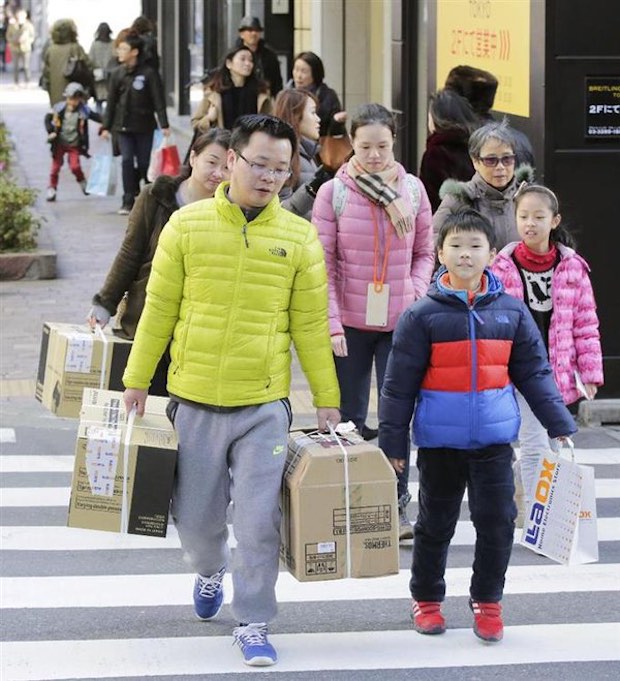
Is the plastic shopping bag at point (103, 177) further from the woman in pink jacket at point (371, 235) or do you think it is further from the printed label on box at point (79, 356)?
the printed label on box at point (79, 356)

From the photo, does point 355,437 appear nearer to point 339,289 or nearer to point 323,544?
point 323,544

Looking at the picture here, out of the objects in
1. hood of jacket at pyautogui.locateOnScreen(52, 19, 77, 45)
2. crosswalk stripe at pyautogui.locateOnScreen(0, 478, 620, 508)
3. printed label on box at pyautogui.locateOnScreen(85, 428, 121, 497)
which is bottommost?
crosswalk stripe at pyautogui.locateOnScreen(0, 478, 620, 508)

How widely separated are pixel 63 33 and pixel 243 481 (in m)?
16.3

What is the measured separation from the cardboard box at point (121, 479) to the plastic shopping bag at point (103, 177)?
13734 millimetres

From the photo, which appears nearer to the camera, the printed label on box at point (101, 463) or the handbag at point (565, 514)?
the printed label on box at point (101, 463)

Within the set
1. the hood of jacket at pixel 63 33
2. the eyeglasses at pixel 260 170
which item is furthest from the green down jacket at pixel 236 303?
the hood of jacket at pixel 63 33

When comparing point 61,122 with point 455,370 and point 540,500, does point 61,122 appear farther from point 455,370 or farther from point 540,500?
point 455,370

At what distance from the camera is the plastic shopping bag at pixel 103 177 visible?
19.3m

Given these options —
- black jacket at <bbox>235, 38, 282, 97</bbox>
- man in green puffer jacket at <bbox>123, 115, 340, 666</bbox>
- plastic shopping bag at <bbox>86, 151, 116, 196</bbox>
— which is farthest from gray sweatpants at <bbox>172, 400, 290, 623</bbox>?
plastic shopping bag at <bbox>86, 151, 116, 196</bbox>

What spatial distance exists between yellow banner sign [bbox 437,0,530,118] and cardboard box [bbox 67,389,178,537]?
5559 millimetres

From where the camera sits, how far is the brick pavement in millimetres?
11016

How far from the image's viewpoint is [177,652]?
5.95 m

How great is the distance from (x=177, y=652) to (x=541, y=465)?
4.82 feet

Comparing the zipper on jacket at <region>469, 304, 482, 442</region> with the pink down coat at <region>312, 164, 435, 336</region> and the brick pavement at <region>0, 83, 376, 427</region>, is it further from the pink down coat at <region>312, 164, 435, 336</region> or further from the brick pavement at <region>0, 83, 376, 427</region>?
the brick pavement at <region>0, 83, 376, 427</region>
